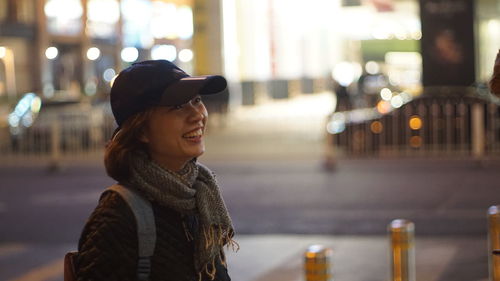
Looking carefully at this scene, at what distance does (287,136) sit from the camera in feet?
82.8

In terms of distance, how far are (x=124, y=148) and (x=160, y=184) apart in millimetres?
168

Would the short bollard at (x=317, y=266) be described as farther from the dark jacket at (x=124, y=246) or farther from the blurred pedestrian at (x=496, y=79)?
the dark jacket at (x=124, y=246)

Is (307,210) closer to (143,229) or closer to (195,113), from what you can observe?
(195,113)

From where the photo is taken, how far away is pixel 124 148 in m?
2.91

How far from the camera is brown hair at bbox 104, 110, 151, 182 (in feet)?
9.50

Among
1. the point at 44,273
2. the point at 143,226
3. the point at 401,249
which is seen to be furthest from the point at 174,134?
the point at 44,273

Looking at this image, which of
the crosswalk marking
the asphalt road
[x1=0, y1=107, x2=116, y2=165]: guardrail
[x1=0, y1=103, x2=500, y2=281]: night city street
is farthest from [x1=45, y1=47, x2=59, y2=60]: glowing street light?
the crosswalk marking

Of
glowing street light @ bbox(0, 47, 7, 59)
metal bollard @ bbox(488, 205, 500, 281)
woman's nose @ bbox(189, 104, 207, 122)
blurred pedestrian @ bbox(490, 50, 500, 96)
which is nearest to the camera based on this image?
woman's nose @ bbox(189, 104, 207, 122)

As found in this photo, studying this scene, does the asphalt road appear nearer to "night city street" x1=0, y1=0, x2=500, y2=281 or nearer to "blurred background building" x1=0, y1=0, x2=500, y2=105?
"night city street" x1=0, y1=0, x2=500, y2=281

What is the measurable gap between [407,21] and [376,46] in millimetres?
8750

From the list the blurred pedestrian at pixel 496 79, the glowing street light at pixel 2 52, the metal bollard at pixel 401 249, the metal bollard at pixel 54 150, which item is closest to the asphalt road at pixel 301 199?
→ the metal bollard at pixel 54 150

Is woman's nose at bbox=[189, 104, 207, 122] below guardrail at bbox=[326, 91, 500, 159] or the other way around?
the other way around

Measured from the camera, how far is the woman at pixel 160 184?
2.70 m

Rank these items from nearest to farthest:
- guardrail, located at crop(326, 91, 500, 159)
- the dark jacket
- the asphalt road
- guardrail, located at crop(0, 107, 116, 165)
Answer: the dark jacket < the asphalt road < guardrail, located at crop(326, 91, 500, 159) < guardrail, located at crop(0, 107, 116, 165)
